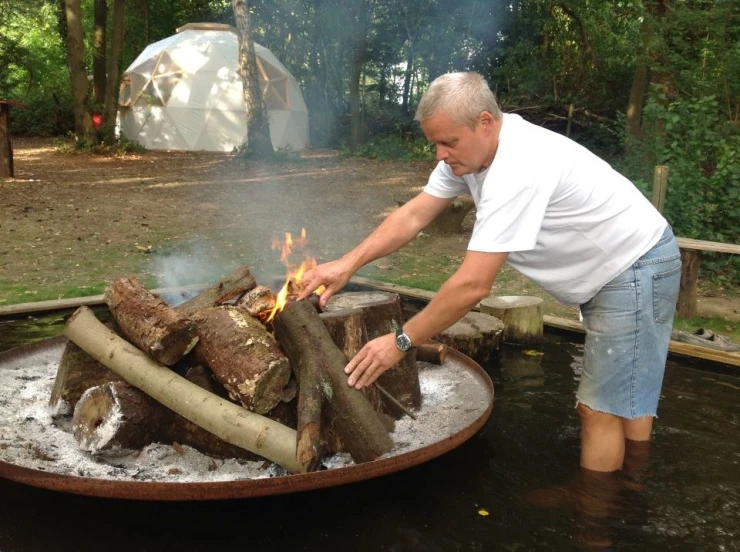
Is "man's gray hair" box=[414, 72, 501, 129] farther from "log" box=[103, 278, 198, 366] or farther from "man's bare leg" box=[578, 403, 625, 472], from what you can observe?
"log" box=[103, 278, 198, 366]

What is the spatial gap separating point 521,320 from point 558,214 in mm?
2855

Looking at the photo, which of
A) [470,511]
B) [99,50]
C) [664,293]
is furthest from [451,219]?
[99,50]

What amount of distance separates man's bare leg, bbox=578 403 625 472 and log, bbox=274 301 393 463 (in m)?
0.90

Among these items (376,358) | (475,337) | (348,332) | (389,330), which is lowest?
(475,337)

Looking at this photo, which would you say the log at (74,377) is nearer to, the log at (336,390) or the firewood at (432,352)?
the log at (336,390)

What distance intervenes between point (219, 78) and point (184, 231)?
13.3 m

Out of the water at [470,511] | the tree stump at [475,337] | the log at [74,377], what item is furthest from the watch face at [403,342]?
the tree stump at [475,337]

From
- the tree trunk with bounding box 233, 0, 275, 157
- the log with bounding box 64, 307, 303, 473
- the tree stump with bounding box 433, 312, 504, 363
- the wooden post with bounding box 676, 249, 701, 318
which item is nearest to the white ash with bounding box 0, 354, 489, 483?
the log with bounding box 64, 307, 303, 473

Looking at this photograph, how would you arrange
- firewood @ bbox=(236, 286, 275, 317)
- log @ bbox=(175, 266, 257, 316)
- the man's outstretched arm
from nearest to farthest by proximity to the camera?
1. the man's outstretched arm
2. firewood @ bbox=(236, 286, 275, 317)
3. log @ bbox=(175, 266, 257, 316)

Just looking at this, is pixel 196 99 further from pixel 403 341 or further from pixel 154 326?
pixel 403 341

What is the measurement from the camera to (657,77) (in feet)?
35.6

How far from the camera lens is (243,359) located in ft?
10.9

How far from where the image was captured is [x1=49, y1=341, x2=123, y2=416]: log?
371 cm

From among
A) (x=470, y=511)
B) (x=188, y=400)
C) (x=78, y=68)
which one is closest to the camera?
(x=470, y=511)
